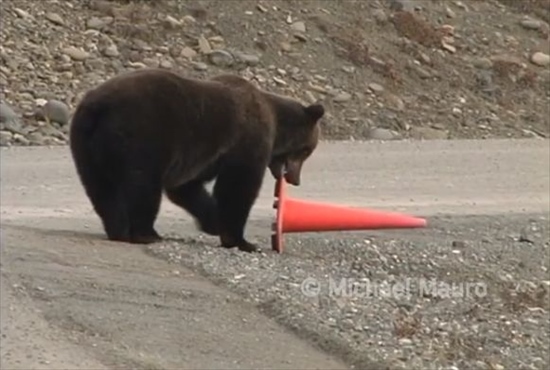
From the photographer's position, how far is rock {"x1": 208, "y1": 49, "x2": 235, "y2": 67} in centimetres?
2380

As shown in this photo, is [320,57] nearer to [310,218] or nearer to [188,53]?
[188,53]

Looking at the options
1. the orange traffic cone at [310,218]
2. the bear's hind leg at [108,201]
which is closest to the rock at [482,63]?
the orange traffic cone at [310,218]

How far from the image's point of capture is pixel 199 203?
11.5 metres

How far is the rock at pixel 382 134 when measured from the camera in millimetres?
22078

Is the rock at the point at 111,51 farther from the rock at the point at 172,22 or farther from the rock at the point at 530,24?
the rock at the point at 530,24

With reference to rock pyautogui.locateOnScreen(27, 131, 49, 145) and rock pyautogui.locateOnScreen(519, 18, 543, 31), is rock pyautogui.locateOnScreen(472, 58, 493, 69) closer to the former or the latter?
rock pyautogui.locateOnScreen(519, 18, 543, 31)

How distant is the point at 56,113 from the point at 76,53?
3015 mm

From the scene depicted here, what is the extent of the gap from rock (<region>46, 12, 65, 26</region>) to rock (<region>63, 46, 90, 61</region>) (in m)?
0.98

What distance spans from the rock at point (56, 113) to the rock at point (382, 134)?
4598 mm

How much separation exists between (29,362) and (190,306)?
159 cm

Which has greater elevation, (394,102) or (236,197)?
(236,197)

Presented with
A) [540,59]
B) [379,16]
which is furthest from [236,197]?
[540,59]

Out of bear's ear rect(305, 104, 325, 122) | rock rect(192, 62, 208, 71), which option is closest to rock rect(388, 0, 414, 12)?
rock rect(192, 62, 208, 71)

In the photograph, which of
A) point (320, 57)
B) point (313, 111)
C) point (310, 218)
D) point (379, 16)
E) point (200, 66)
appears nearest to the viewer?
point (310, 218)
